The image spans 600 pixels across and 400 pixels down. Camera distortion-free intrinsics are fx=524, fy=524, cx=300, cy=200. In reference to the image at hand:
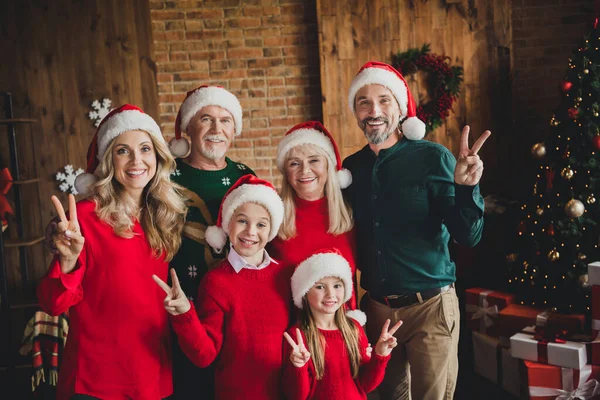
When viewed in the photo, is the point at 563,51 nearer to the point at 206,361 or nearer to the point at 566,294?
the point at 566,294

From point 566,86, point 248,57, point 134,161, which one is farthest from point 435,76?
point 134,161

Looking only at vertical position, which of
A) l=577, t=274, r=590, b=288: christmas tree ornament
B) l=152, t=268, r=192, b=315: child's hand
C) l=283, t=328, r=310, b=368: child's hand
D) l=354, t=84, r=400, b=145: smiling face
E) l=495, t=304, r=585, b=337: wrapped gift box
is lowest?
l=495, t=304, r=585, b=337: wrapped gift box

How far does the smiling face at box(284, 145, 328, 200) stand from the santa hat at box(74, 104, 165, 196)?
0.55 m

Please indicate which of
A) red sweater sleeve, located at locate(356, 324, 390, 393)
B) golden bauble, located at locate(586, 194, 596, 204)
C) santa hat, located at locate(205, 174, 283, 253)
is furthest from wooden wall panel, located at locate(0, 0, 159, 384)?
golden bauble, located at locate(586, 194, 596, 204)

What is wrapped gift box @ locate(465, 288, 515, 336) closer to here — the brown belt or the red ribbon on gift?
the red ribbon on gift

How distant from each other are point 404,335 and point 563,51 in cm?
370

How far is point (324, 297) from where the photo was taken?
1.92 meters

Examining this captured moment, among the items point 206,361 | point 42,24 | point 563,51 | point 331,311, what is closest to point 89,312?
point 206,361

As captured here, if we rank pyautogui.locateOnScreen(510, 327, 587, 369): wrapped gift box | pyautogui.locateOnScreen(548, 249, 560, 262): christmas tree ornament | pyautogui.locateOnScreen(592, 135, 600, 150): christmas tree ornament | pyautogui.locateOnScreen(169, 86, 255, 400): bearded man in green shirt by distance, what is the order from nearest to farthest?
pyautogui.locateOnScreen(169, 86, 255, 400): bearded man in green shirt, pyautogui.locateOnScreen(510, 327, 587, 369): wrapped gift box, pyautogui.locateOnScreen(592, 135, 600, 150): christmas tree ornament, pyautogui.locateOnScreen(548, 249, 560, 262): christmas tree ornament

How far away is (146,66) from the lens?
14.9 feet

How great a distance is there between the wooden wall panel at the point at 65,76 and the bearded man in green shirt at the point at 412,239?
287cm

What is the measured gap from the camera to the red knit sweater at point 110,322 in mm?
1741

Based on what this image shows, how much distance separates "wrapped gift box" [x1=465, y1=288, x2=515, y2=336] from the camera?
3564 millimetres

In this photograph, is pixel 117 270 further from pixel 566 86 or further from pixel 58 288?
pixel 566 86
